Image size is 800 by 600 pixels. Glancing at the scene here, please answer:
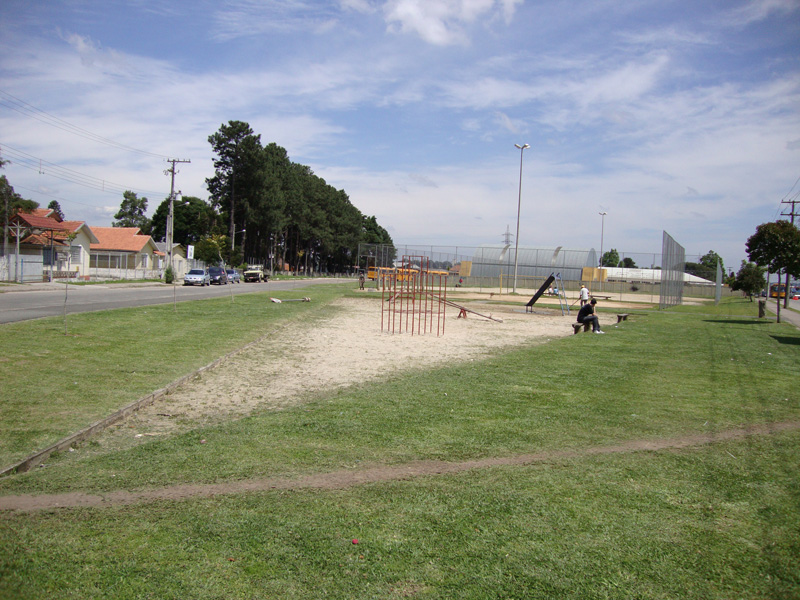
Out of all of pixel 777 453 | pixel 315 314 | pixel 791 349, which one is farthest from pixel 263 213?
pixel 777 453

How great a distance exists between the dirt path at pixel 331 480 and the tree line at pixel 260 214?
186ft

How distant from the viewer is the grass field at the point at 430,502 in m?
3.62

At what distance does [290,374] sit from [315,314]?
47.0 ft

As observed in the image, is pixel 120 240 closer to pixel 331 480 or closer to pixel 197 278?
pixel 197 278

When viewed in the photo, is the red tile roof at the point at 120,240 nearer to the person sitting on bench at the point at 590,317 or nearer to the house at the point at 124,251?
the house at the point at 124,251

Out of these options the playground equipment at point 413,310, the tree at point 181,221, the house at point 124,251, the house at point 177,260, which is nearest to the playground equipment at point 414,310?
the playground equipment at point 413,310

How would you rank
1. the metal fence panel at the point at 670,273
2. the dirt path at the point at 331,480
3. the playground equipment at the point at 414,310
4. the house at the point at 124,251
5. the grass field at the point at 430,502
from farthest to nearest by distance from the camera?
the house at the point at 124,251 → the metal fence panel at the point at 670,273 → the playground equipment at the point at 414,310 → the dirt path at the point at 331,480 → the grass field at the point at 430,502

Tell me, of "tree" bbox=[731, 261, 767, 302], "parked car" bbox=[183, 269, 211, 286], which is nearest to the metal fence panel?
"tree" bbox=[731, 261, 767, 302]

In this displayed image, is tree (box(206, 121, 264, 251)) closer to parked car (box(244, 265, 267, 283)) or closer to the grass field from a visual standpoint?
parked car (box(244, 265, 267, 283))

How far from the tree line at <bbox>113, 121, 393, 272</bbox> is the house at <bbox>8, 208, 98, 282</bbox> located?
1299 cm

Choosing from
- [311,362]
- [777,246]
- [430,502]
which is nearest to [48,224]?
[311,362]

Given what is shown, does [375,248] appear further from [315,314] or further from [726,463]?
[726,463]

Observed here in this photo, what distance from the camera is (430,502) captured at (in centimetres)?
486

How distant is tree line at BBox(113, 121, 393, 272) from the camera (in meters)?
72.1
